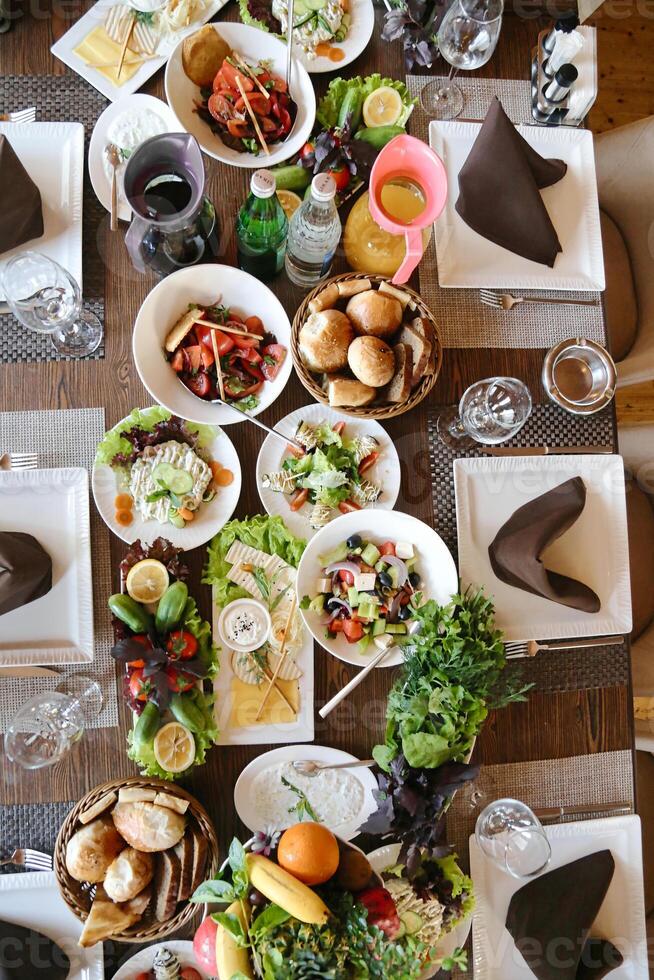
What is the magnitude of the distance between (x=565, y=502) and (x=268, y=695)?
2.47 ft

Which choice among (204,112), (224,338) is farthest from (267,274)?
(204,112)

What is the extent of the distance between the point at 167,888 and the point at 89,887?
0.52ft

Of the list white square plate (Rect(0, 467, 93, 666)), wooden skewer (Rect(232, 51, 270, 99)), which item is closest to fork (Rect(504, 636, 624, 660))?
white square plate (Rect(0, 467, 93, 666))

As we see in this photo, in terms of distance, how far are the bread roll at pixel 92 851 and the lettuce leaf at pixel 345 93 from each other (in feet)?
4.91

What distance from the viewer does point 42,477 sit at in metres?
1.45

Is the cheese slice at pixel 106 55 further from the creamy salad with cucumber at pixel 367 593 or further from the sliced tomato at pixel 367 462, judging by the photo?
the creamy salad with cucumber at pixel 367 593

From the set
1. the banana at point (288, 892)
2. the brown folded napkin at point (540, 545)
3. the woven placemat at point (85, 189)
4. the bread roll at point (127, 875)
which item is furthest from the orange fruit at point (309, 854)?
the woven placemat at point (85, 189)

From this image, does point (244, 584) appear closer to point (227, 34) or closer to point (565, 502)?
point (565, 502)

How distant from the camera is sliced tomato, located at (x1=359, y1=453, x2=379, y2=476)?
4.98 ft

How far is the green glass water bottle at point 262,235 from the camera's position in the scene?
1.41 meters

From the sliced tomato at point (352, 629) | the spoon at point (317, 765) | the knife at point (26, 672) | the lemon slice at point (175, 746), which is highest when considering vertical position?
the sliced tomato at point (352, 629)

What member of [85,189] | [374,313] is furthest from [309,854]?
[85,189]

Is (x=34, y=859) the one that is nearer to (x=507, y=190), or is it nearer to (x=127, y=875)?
(x=127, y=875)

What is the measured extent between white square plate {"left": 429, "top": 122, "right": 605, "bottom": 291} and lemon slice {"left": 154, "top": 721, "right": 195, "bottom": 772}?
3.56ft
